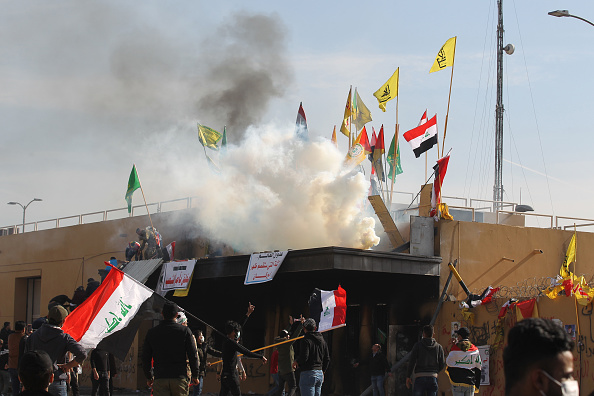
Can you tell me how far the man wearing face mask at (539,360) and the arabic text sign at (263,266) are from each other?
1411 centimetres

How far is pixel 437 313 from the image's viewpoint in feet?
59.0

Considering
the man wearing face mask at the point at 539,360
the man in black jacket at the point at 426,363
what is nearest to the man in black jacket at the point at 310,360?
the man in black jacket at the point at 426,363

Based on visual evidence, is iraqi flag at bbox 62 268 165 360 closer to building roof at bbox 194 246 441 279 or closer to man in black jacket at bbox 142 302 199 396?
man in black jacket at bbox 142 302 199 396

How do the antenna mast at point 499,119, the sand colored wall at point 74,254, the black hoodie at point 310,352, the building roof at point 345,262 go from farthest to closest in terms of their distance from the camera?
the antenna mast at point 499,119, the sand colored wall at point 74,254, the building roof at point 345,262, the black hoodie at point 310,352

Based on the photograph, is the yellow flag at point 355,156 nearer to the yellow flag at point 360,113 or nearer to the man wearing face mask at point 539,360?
the yellow flag at point 360,113

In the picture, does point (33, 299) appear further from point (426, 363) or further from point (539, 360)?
point (539, 360)

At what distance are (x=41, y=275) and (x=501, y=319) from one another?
60.7 ft

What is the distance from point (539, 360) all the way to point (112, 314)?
24.2 ft

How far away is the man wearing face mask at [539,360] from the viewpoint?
10.5 ft

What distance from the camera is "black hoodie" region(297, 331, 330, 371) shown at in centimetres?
1163

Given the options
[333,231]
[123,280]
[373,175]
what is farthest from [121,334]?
[373,175]

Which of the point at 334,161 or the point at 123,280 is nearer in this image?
the point at 123,280

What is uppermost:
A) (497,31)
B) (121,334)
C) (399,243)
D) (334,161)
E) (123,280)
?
(497,31)

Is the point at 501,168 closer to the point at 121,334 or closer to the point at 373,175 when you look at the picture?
the point at 373,175
